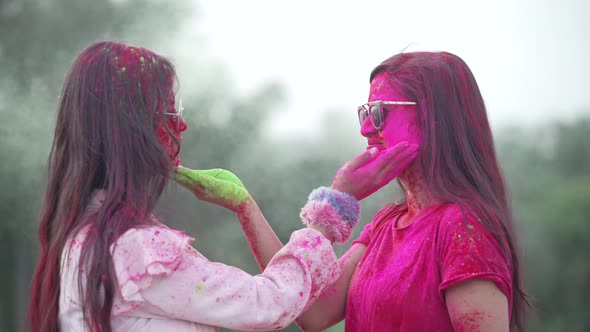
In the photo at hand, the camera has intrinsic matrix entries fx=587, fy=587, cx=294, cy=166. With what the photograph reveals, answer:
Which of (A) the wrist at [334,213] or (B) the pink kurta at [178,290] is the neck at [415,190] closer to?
(A) the wrist at [334,213]

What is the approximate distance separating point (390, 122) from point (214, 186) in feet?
2.31

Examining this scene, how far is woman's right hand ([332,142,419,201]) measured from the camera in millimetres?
1953

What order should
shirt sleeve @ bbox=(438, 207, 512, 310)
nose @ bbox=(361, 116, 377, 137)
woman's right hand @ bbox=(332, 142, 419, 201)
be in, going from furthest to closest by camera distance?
nose @ bbox=(361, 116, 377, 137), woman's right hand @ bbox=(332, 142, 419, 201), shirt sleeve @ bbox=(438, 207, 512, 310)

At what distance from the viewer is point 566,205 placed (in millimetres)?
7164

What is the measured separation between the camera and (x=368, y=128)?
2100 millimetres

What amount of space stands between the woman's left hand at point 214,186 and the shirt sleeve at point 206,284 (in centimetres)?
50

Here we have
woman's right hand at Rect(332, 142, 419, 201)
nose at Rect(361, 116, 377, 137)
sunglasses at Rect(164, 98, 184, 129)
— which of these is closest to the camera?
sunglasses at Rect(164, 98, 184, 129)

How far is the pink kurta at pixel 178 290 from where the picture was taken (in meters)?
1.56

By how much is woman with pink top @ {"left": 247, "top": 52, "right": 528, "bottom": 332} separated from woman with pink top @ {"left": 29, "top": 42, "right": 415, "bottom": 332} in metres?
0.24

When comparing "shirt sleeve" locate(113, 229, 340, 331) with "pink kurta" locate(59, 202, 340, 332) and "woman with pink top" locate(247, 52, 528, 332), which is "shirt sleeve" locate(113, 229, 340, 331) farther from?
"woman with pink top" locate(247, 52, 528, 332)

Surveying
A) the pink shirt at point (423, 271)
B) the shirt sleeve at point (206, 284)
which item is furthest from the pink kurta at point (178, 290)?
the pink shirt at point (423, 271)

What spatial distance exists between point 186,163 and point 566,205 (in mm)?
4628

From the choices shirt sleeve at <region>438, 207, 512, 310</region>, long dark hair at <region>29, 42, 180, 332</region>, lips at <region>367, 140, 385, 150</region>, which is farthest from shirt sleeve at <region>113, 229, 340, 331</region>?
lips at <region>367, 140, 385, 150</region>

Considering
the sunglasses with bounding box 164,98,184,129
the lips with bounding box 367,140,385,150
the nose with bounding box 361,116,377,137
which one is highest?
the sunglasses with bounding box 164,98,184,129
